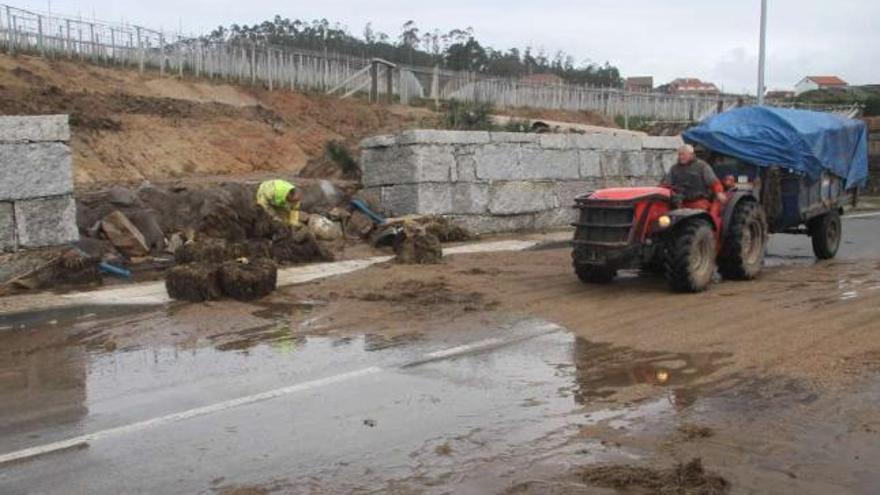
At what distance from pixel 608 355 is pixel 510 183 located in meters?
10.2

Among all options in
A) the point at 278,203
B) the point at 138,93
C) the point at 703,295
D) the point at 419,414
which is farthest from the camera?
the point at 138,93

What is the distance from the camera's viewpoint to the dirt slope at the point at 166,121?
75.6 feet

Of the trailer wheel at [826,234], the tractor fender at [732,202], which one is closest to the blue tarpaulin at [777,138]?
the trailer wheel at [826,234]

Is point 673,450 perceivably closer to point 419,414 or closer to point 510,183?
point 419,414

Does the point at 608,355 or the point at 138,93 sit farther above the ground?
the point at 138,93

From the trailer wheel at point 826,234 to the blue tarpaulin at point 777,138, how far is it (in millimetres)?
715

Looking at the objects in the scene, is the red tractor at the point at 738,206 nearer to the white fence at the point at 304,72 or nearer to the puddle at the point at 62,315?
the puddle at the point at 62,315

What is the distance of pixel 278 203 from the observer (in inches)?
543

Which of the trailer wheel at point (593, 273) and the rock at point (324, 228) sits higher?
the rock at point (324, 228)

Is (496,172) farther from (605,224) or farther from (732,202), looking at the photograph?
(605,224)

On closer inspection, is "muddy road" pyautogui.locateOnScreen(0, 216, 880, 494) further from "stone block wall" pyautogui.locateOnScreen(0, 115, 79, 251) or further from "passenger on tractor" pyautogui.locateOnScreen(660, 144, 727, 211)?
"stone block wall" pyautogui.locateOnScreen(0, 115, 79, 251)

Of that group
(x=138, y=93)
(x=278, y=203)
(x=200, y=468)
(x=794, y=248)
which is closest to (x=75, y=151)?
(x=138, y=93)

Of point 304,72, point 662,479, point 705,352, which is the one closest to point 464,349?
point 705,352

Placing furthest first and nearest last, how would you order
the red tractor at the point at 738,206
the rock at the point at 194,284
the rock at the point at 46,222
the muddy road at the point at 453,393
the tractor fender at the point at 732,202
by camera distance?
the tractor fender at the point at 732,202, the rock at the point at 46,222, the red tractor at the point at 738,206, the rock at the point at 194,284, the muddy road at the point at 453,393
